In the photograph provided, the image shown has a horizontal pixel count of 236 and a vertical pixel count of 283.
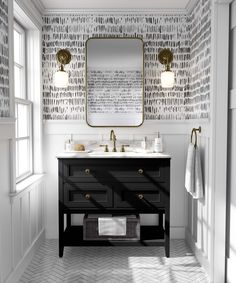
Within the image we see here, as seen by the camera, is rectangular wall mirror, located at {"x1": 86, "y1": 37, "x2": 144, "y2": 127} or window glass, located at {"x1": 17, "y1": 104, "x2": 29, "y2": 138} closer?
window glass, located at {"x1": 17, "y1": 104, "x2": 29, "y2": 138}

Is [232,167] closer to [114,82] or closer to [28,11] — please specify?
[114,82]

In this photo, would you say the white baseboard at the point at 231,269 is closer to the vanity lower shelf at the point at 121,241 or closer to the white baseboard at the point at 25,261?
the vanity lower shelf at the point at 121,241

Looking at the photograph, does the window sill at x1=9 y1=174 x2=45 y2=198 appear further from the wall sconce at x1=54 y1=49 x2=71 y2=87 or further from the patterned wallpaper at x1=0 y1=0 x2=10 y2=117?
the wall sconce at x1=54 y1=49 x2=71 y2=87

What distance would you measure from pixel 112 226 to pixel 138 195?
369 millimetres

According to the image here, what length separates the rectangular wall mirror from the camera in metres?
3.96

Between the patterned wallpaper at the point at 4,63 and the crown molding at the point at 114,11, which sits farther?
the crown molding at the point at 114,11

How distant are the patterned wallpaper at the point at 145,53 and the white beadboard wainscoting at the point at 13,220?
37.3 inches

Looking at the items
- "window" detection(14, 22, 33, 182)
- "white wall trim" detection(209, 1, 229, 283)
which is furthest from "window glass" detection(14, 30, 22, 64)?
"white wall trim" detection(209, 1, 229, 283)

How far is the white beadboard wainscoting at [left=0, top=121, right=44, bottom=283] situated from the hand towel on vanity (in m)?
Result: 0.63

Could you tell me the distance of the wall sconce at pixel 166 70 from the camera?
12.5 feet

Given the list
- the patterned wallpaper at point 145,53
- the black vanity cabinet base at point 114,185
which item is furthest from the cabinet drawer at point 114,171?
the patterned wallpaper at point 145,53

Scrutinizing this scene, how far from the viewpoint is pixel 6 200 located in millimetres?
2668

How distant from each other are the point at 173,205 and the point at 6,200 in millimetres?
1992

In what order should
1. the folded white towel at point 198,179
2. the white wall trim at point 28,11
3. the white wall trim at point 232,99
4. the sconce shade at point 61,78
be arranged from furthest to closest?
the sconce shade at point 61,78 → the folded white towel at point 198,179 → the white wall trim at point 28,11 → the white wall trim at point 232,99
